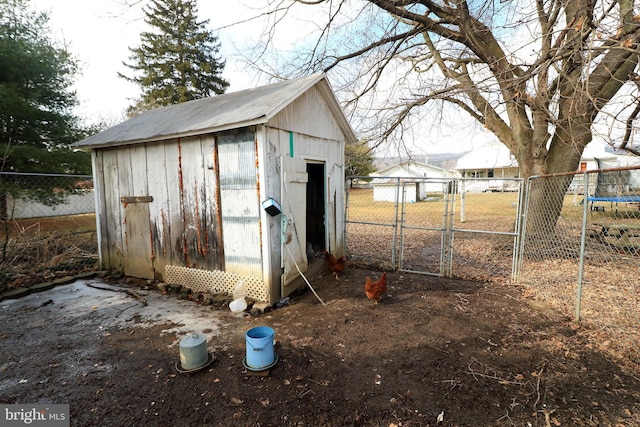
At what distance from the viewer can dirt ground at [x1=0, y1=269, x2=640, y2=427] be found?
7.78 ft

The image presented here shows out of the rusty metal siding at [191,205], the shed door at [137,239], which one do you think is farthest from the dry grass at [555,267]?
the shed door at [137,239]

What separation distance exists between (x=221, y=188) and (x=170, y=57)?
69.2 ft

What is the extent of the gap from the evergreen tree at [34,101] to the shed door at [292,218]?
8565 mm

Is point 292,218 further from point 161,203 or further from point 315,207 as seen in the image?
point 161,203

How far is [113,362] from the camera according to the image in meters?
3.11

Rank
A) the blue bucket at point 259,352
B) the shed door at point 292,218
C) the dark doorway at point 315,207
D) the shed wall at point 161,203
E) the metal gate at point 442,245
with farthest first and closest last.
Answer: the dark doorway at point 315,207 → the metal gate at point 442,245 → the shed wall at point 161,203 → the shed door at point 292,218 → the blue bucket at point 259,352

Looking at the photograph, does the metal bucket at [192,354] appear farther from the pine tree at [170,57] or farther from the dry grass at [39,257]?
the pine tree at [170,57]

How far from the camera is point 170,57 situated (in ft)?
67.2

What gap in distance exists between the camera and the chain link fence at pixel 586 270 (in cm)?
350

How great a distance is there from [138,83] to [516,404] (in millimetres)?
25590

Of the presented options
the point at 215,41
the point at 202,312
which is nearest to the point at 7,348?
the point at 202,312

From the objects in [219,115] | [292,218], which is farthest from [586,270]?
[219,115]

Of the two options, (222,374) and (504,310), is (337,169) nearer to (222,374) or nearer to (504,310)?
(504,310)

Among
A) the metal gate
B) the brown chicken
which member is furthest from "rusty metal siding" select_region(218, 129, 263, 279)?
the metal gate
